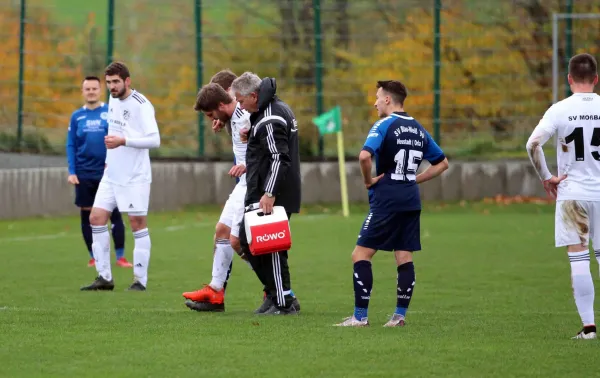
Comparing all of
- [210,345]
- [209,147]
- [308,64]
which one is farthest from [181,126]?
[210,345]

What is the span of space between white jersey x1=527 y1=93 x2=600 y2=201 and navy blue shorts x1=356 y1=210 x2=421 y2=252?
1099 mm

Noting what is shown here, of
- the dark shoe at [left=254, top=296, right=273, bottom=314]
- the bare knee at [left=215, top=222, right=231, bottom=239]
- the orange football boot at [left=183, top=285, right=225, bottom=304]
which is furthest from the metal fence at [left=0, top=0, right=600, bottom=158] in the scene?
the dark shoe at [left=254, top=296, right=273, bottom=314]

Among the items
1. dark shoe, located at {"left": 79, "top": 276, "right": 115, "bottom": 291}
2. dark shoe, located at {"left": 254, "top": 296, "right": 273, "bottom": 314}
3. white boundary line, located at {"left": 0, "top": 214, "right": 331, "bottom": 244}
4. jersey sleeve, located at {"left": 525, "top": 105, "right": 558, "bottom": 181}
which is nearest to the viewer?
jersey sleeve, located at {"left": 525, "top": 105, "right": 558, "bottom": 181}

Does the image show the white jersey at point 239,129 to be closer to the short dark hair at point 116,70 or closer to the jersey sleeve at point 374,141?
the jersey sleeve at point 374,141

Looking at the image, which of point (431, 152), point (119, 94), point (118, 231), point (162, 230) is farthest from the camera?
point (162, 230)

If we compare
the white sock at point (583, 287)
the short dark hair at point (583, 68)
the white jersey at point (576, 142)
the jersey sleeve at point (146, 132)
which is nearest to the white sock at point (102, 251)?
the jersey sleeve at point (146, 132)

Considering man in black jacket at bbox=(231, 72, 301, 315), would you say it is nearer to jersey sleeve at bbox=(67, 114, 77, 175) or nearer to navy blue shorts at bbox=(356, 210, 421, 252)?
navy blue shorts at bbox=(356, 210, 421, 252)

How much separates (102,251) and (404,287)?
13.5 feet

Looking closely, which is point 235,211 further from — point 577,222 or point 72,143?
point 72,143

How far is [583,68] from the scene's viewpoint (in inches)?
364

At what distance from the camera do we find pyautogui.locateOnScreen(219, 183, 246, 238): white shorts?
11.0 m

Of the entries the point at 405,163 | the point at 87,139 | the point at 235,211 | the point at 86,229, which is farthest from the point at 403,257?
the point at 86,229

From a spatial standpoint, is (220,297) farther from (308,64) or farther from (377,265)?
(308,64)

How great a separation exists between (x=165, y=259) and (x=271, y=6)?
1424cm
